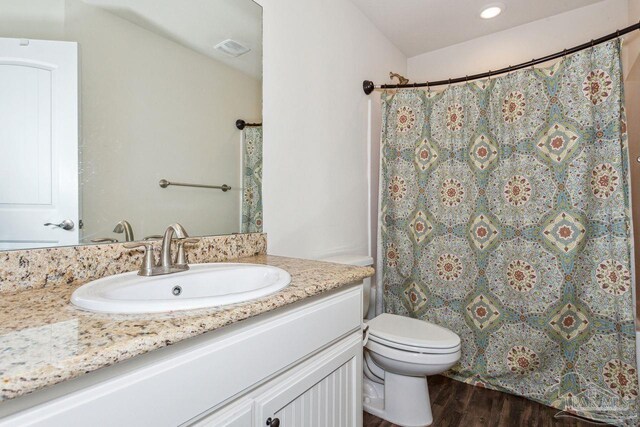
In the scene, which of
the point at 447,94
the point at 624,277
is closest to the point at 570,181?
the point at 624,277

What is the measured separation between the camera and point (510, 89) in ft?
6.06

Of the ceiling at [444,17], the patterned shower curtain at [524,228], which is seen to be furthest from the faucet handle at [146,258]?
the ceiling at [444,17]

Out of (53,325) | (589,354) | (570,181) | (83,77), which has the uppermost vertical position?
(83,77)

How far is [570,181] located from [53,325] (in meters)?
2.10

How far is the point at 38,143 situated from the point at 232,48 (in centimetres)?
80

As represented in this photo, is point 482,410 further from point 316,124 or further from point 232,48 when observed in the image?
point 232,48

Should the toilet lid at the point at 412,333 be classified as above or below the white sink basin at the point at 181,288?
below

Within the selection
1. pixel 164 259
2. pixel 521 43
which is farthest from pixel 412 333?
pixel 521 43

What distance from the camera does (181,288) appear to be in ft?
3.12

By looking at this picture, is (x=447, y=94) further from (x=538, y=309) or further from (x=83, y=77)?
(x=83, y=77)

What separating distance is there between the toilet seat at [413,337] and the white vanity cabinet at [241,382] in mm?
438

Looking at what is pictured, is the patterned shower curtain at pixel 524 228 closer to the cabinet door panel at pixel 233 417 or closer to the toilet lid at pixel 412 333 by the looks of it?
the toilet lid at pixel 412 333

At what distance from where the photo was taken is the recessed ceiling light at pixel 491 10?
2031 mm

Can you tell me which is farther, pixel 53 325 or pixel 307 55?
pixel 307 55
